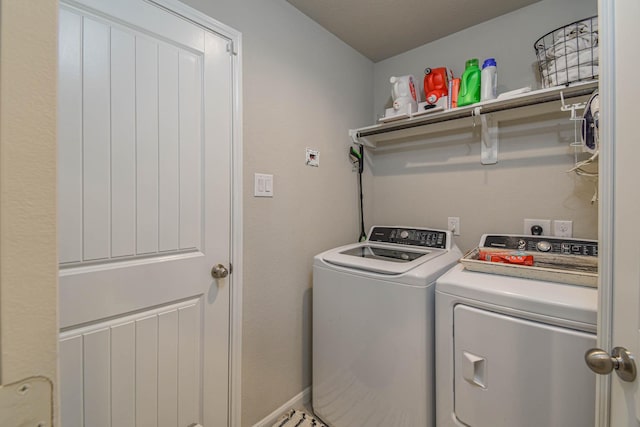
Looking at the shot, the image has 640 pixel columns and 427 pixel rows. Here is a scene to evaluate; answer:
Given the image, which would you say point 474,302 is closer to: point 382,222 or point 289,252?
point 289,252

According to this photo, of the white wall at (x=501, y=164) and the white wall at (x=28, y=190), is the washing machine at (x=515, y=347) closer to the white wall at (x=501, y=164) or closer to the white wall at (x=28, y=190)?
the white wall at (x=501, y=164)

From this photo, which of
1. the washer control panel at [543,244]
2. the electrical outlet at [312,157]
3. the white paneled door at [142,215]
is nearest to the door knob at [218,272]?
the white paneled door at [142,215]

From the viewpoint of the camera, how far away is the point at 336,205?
2051 millimetres

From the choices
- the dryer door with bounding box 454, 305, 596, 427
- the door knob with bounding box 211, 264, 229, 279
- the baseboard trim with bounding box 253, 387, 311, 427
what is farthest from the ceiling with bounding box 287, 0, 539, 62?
the baseboard trim with bounding box 253, 387, 311, 427

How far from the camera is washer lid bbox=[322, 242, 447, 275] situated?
4.47 ft

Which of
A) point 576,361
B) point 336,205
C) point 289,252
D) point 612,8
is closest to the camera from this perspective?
point 612,8

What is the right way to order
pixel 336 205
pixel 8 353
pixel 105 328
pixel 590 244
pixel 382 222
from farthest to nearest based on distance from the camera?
pixel 382 222, pixel 336 205, pixel 590 244, pixel 105 328, pixel 8 353

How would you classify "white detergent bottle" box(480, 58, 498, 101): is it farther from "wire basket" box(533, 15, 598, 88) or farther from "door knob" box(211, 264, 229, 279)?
"door knob" box(211, 264, 229, 279)

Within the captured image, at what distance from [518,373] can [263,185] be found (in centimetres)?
139

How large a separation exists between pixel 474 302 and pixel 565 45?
1350 mm

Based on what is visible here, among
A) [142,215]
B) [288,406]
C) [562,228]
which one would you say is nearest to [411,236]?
[562,228]

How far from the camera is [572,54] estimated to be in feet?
4.40

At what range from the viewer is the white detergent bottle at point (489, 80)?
162 cm

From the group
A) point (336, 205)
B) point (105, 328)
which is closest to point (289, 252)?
point (336, 205)
